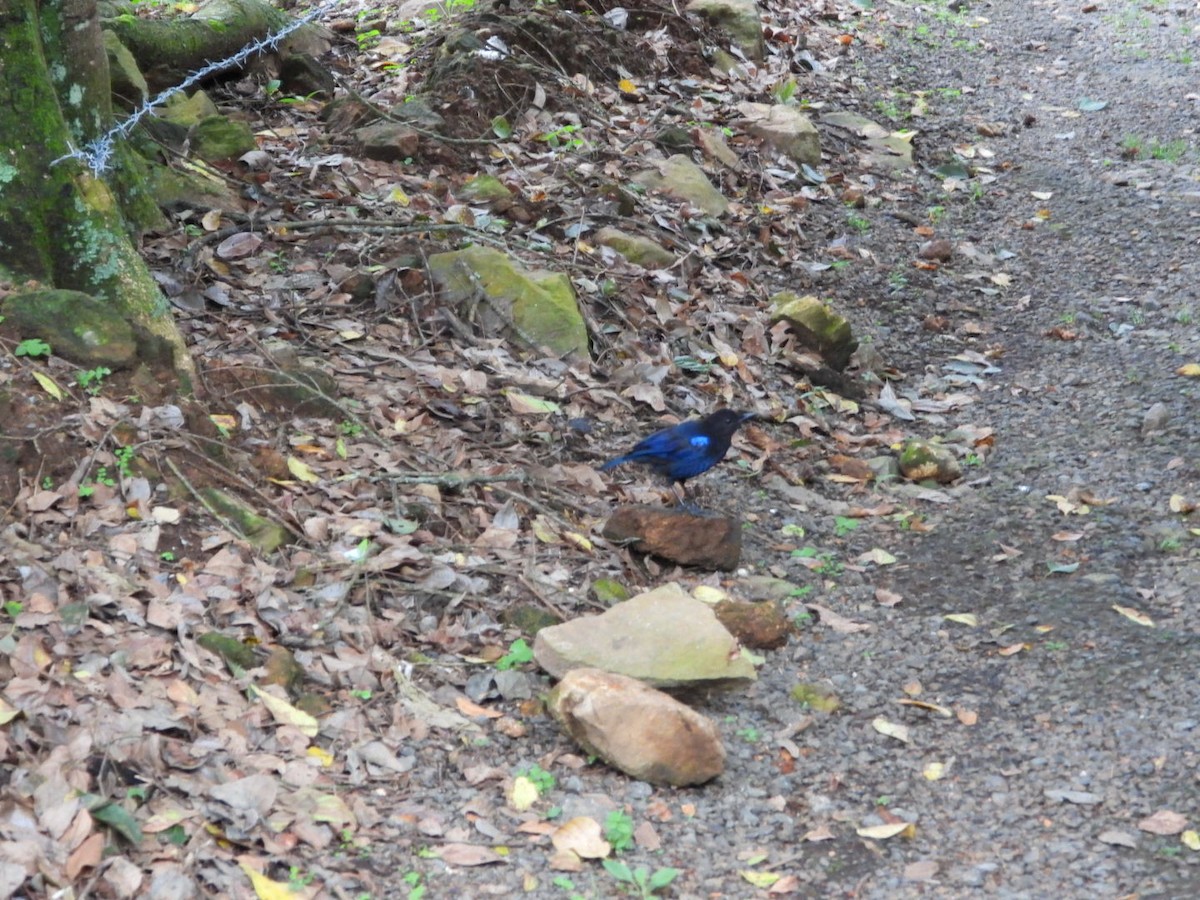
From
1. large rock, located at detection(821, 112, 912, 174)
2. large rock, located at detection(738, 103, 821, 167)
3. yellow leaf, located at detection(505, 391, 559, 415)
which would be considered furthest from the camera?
large rock, located at detection(821, 112, 912, 174)

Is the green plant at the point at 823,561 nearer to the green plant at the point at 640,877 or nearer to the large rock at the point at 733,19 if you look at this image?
the green plant at the point at 640,877

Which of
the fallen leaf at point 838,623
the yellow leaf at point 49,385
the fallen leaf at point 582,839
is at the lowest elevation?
the fallen leaf at point 838,623

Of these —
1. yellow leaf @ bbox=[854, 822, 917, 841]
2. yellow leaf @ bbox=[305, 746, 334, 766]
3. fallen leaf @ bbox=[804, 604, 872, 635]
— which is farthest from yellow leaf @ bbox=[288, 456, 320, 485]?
yellow leaf @ bbox=[854, 822, 917, 841]

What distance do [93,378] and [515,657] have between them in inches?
69.3

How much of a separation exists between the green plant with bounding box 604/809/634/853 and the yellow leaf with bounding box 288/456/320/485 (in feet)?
5.93

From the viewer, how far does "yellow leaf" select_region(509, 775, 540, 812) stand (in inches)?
139

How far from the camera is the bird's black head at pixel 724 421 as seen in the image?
5.08m

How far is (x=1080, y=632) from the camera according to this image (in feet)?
14.8

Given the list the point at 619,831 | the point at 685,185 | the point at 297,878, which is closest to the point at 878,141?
the point at 685,185

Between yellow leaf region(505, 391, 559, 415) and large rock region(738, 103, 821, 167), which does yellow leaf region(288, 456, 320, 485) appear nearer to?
yellow leaf region(505, 391, 559, 415)

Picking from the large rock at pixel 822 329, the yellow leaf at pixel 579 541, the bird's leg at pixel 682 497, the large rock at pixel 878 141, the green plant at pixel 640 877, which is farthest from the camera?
the large rock at pixel 878 141

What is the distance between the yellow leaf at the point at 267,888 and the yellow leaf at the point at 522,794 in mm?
705

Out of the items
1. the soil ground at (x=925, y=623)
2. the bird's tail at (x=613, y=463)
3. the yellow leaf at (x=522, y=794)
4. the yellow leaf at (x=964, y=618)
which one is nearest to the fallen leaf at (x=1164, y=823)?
the soil ground at (x=925, y=623)

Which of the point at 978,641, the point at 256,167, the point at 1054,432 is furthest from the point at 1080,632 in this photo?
the point at 256,167
